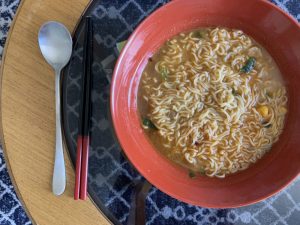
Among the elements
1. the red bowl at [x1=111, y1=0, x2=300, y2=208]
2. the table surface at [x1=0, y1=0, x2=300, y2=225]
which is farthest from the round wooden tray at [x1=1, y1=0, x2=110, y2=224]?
the red bowl at [x1=111, y1=0, x2=300, y2=208]

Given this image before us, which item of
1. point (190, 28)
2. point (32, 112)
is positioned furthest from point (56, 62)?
point (190, 28)

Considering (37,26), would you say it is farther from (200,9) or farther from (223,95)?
(223,95)

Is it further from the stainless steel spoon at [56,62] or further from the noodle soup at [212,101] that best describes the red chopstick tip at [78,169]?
the noodle soup at [212,101]

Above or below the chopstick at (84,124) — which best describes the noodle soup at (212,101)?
above

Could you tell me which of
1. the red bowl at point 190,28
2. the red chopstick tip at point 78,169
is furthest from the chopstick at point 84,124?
the red bowl at point 190,28

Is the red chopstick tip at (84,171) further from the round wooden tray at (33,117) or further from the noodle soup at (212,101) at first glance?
the noodle soup at (212,101)

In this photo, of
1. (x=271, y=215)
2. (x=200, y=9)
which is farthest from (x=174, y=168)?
(x=200, y=9)

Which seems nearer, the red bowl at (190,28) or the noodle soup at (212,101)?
the red bowl at (190,28)

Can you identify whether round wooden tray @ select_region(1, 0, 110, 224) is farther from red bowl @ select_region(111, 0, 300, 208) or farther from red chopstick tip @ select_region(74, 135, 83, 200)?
red bowl @ select_region(111, 0, 300, 208)
